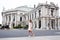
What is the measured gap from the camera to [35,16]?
13.3m

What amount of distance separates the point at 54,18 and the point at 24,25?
111 inches

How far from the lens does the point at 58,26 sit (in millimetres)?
14617

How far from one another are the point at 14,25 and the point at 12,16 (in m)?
1.37

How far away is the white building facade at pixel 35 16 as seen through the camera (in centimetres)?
1280

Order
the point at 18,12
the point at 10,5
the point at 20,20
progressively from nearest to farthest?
the point at 10,5 → the point at 20,20 → the point at 18,12

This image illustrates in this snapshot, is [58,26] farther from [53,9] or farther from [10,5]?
[10,5]

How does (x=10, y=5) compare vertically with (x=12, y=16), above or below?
above

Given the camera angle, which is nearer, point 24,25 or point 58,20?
point 24,25

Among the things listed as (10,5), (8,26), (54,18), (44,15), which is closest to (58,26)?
(54,18)

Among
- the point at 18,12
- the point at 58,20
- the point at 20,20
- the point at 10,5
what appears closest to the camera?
the point at 10,5

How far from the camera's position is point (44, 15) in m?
15.6

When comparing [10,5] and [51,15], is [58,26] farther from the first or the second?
[10,5]

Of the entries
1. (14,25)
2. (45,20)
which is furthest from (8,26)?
(45,20)

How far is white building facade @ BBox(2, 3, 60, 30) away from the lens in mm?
12800
